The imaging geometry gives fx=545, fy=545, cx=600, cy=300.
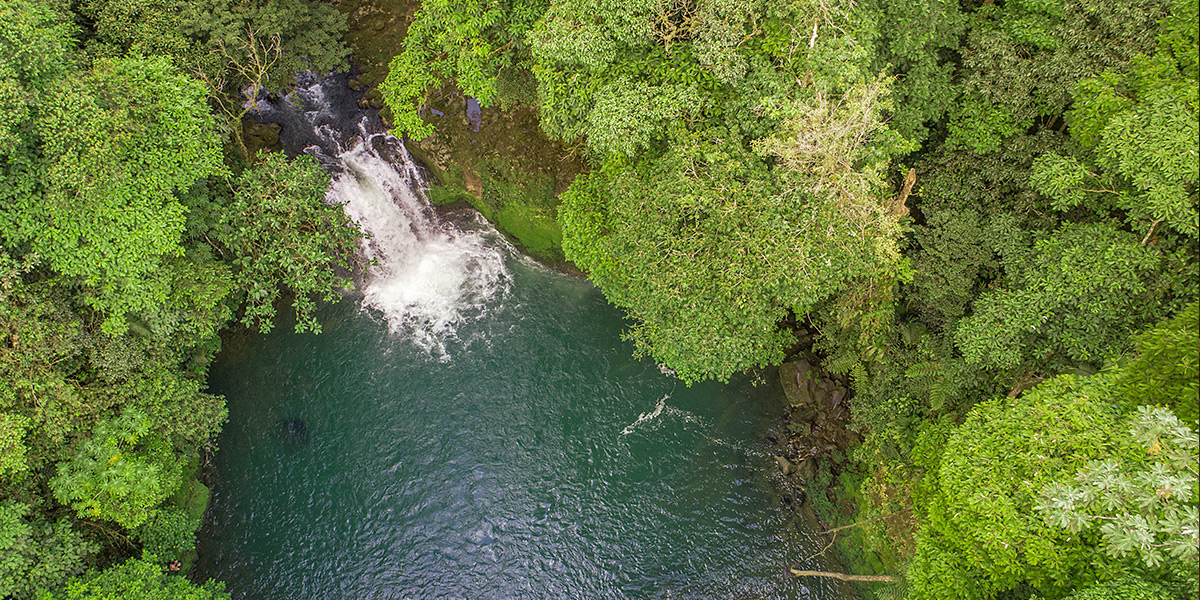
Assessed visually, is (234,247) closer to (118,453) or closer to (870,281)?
(118,453)

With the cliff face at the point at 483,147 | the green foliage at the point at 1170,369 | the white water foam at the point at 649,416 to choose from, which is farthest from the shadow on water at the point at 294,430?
the green foliage at the point at 1170,369

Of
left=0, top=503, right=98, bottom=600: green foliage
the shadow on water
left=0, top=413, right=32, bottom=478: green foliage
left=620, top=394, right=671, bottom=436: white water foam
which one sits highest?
left=0, top=413, right=32, bottom=478: green foliage

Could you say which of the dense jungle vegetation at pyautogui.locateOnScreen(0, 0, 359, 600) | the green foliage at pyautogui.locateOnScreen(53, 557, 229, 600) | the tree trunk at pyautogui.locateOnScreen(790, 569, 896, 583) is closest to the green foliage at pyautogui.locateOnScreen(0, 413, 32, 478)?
the dense jungle vegetation at pyautogui.locateOnScreen(0, 0, 359, 600)

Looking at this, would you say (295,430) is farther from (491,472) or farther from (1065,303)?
(1065,303)

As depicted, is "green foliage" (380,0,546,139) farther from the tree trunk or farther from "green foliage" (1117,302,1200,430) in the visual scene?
the tree trunk

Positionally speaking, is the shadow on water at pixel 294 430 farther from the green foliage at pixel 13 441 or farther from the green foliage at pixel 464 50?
the green foliage at pixel 464 50

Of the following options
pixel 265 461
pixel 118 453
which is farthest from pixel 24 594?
pixel 265 461
